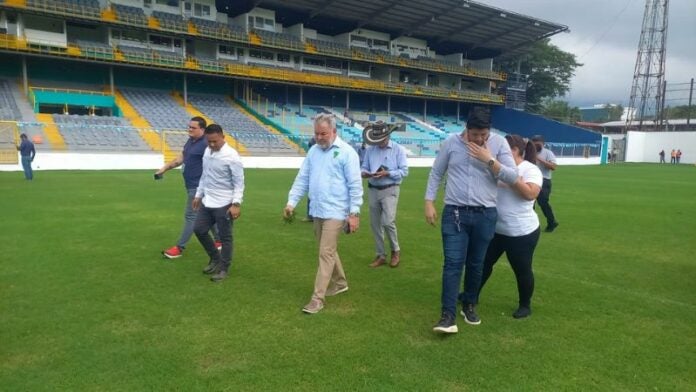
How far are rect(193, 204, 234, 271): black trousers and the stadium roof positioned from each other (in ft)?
116

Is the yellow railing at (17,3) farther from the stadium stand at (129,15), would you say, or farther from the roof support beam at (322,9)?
the roof support beam at (322,9)

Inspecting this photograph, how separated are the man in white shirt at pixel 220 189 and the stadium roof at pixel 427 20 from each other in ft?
115

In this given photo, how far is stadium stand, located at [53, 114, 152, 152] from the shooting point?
2380 centimetres

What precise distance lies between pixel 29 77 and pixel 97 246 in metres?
31.3

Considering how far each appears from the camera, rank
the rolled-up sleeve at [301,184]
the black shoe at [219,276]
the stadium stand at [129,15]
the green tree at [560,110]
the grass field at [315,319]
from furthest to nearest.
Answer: the green tree at [560,110]
the stadium stand at [129,15]
the black shoe at [219,276]
the rolled-up sleeve at [301,184]
the grass field at [315,319]

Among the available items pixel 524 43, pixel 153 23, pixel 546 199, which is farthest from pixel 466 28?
pixel 546 199

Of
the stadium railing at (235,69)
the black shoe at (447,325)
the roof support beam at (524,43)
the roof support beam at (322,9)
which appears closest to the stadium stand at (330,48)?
the stadium railing at (235,69)

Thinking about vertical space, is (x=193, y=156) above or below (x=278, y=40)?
below

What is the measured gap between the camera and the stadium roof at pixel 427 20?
39156 millimetres

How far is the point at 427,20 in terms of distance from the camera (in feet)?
142

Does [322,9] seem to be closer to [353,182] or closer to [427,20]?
[427,20]

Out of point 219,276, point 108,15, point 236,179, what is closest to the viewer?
point 236,179

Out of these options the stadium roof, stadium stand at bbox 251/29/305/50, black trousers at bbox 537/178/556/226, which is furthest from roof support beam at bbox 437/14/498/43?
black trousers at bbox 537/178/556/226

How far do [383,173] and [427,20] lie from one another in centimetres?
4049
